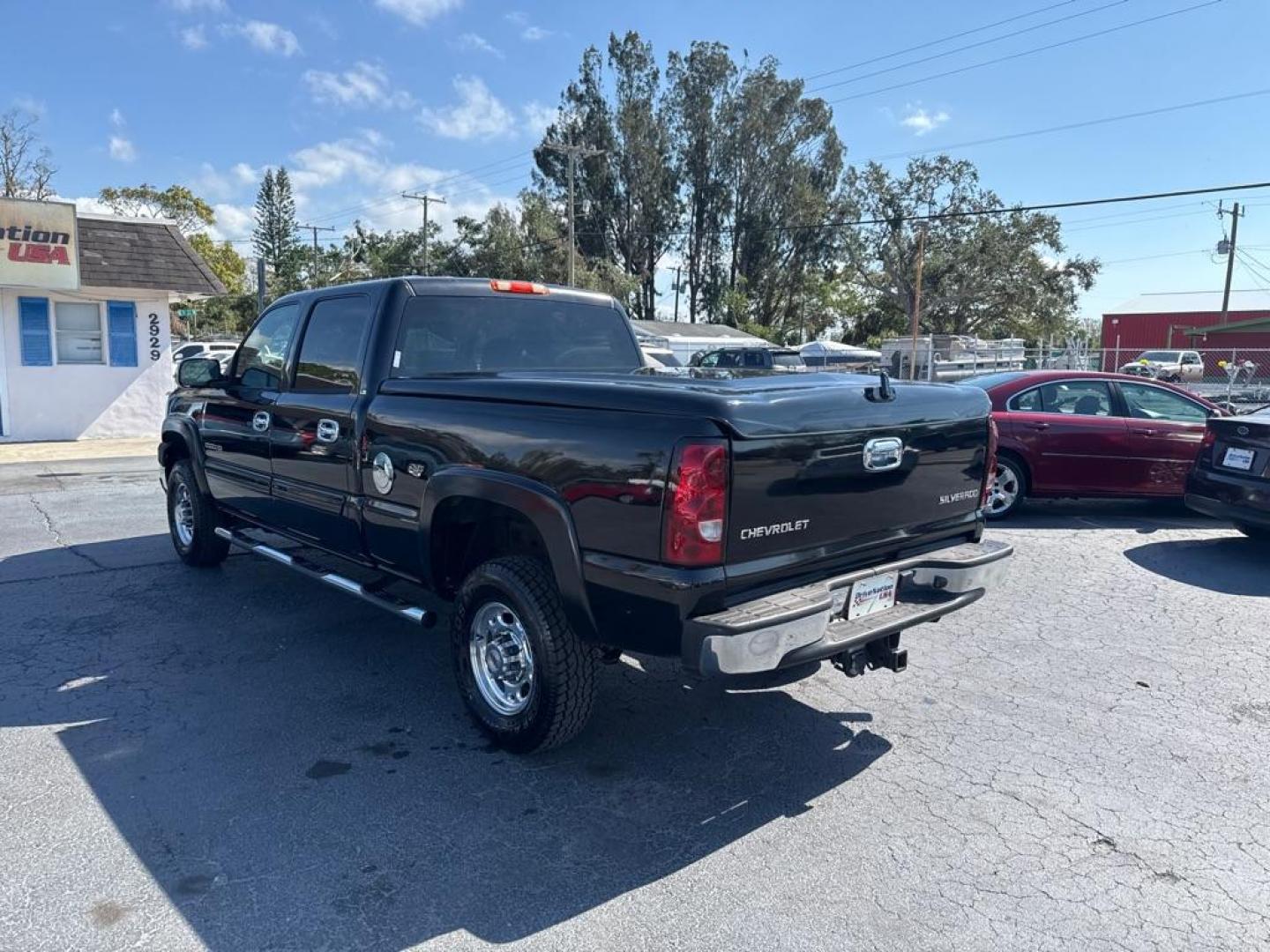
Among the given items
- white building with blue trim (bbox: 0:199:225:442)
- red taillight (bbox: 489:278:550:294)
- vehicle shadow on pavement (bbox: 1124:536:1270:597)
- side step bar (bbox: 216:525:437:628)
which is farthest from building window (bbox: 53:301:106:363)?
vehicle shadow on pavement (bbox: 1124:536:1270:597)

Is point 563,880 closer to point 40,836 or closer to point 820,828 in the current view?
point 820,828

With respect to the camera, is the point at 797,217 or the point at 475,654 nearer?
the point at 475,654

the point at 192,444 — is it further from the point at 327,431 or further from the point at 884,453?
the point at 884,453

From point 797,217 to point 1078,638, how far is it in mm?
52435

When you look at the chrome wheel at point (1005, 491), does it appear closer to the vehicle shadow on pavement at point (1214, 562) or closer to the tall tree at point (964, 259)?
the vehicle shadow on pavement at point (1214, 562)

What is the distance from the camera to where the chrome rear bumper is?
3.01 metres

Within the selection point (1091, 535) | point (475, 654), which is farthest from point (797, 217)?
point (475, 654)

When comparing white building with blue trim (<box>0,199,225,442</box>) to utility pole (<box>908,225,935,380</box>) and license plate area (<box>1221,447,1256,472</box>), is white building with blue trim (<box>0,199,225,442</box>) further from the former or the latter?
utility pole (<box>908,225,935,380</box>)

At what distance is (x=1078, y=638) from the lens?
5520mm

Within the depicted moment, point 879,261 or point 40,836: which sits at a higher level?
point 879,261

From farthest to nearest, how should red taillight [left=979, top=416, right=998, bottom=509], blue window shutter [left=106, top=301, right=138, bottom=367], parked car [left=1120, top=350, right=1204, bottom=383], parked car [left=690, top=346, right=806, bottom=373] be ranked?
parked car [left=1120, top=350, right=1204, bottom=383], parked car [left=690, top=346, right=806, bottom=373], blue window shutter [left=106, top=301, right=138, bottom=367], red taillight [left=979, top=416, right=998, bottom=509]

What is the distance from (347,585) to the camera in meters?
4.62

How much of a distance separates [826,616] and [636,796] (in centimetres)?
107

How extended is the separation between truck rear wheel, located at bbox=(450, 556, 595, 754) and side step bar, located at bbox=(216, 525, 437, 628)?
20cm
